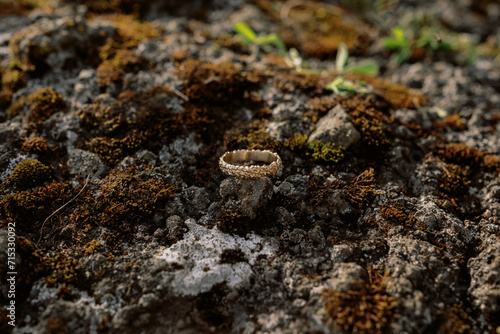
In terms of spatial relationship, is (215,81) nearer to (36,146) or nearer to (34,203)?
(36,146)

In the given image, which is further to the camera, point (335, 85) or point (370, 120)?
point (335, 85)

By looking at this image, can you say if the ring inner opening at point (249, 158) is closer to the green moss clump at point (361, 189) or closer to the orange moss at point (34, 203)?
the green moss clump at point (361, 189)

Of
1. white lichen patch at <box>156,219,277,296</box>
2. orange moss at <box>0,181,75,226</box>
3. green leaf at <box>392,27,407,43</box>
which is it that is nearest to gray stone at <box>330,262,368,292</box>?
A: white lichen patch at <box>156,219,277,296</box>

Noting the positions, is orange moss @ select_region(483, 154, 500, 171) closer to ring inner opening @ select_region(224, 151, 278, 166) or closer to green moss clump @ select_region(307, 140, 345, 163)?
green moss clump @ select_region(307, 140, 345, 163)

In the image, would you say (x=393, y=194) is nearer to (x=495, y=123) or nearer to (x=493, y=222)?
(x=493, y=222)

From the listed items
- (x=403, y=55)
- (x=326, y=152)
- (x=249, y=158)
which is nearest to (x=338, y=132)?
(x=326, y=152)

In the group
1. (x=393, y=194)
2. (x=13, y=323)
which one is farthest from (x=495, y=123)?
(x=13, y=323)
